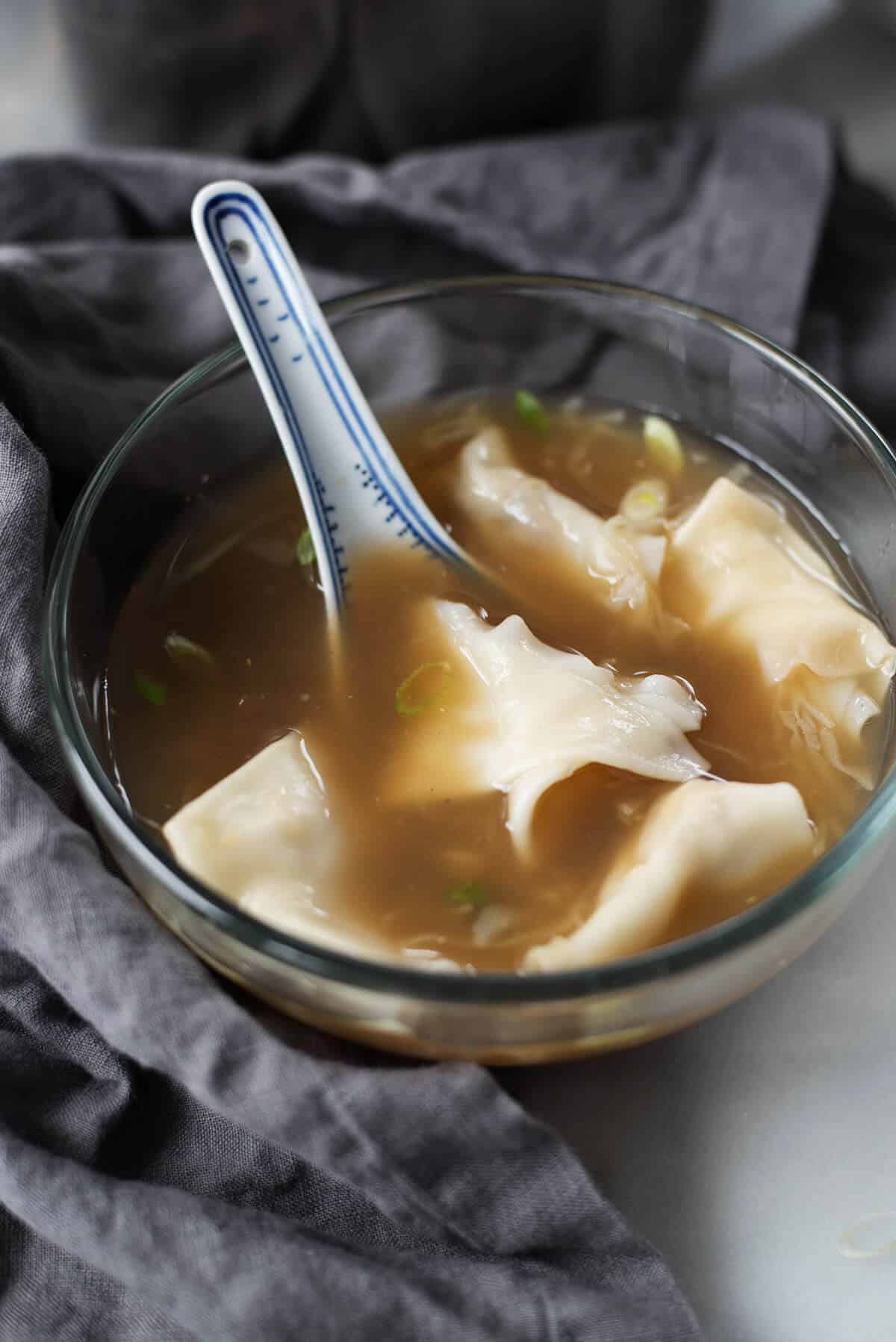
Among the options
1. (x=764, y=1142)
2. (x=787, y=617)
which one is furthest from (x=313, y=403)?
(x=764, y=1142)

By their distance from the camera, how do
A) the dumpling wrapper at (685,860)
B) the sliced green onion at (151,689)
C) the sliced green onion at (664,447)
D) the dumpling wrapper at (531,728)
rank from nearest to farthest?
the dumpling wrapper at (685,860)
the dumpling wrapper at (531,728)
the sliced green onion at (151,689)
the sliced green onion at (664,447)

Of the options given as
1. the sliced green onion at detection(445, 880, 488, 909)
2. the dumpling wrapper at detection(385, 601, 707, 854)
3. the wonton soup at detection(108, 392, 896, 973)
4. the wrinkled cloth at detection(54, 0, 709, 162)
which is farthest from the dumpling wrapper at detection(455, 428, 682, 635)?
the wrinkled cloth at detection(54, 0, 709, 162)

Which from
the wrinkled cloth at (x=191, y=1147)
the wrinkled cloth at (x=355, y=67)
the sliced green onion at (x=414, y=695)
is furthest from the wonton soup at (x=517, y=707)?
the wrinkled cloth at (x=355, y=67)

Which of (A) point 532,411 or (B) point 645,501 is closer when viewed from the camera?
(B) point 645,501

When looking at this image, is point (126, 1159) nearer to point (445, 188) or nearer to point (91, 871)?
point (91, 871)

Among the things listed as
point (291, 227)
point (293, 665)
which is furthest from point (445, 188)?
point (293, 665)

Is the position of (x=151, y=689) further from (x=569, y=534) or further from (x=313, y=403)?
(x=569, y=534)

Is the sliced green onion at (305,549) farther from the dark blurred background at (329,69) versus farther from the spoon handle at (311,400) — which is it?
the dark blurred background at (329,69)
